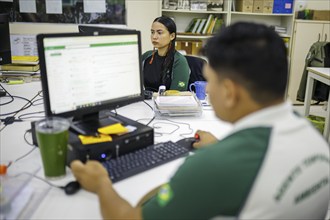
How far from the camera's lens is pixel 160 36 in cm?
286

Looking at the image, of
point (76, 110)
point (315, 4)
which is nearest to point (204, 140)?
point (76, 110)

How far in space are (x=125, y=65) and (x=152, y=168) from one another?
19.2 inches

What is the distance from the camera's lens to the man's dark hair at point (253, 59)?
79 cm

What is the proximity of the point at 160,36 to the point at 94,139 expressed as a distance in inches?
69.7

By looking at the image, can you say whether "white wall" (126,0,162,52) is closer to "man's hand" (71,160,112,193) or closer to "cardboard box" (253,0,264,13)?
"cardboard box" (253,0,264,13)

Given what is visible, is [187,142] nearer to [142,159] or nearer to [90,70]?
[142,159]

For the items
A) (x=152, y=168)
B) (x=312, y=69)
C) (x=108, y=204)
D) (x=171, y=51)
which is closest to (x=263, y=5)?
(x=312, y=69)

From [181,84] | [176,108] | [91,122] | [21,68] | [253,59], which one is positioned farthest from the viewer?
[21,68]

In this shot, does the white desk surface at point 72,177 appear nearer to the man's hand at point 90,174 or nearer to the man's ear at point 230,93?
the man's hand at point 90,174

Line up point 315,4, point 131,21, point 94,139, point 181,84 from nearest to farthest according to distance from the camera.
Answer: point 94,139 → point 181,84 → point 131,21 → point 315,4

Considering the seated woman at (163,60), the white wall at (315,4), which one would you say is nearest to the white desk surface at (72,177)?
the seated woman at (163,60)

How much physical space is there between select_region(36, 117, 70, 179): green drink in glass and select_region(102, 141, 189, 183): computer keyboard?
0.15 m

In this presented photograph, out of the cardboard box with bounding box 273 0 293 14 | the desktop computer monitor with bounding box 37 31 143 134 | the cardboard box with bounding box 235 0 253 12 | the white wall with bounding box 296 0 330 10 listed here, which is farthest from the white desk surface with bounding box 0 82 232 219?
the white wall with bounding box 296 0 330 10

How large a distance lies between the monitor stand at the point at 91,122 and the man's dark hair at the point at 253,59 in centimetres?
68
